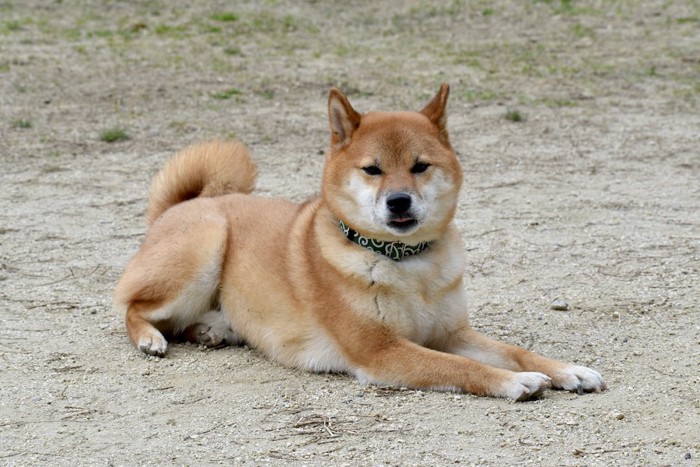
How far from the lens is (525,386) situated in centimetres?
425

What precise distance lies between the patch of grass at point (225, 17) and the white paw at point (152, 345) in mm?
9010

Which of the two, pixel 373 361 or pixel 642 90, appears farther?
pixel 642 90

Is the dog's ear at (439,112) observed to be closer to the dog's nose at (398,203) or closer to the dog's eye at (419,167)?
the dog's eye at (419,167)

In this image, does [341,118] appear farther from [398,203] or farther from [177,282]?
[177,282]

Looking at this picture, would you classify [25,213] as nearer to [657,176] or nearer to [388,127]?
[388,127]

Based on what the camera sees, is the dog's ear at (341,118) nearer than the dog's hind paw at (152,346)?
Yes

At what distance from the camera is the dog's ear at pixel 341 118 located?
185 inches

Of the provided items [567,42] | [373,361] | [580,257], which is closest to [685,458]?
[373,361]

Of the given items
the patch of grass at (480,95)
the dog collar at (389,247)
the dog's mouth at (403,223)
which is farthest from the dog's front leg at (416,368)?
the patch of grass at (480,95)

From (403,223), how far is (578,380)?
3.11 ft

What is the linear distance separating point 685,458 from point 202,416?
70.1 inches

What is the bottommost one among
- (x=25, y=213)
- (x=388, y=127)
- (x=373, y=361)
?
(x=25, y=213)

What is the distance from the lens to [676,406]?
13.6 feet

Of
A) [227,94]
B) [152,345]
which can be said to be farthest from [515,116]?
[152,345]
